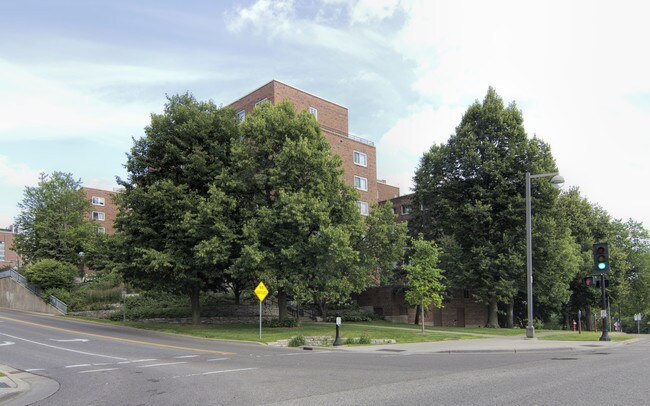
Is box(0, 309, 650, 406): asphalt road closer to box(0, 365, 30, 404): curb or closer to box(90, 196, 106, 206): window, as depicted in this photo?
box(0, 365, 30, 404): curb

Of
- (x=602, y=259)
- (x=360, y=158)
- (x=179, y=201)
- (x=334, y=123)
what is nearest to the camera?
(x=602, y=259)

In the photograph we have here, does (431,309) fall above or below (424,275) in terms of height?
below

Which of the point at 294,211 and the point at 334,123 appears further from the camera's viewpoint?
the point at 334,123

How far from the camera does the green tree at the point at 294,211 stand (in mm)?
26703

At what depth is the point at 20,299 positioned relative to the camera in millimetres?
53469

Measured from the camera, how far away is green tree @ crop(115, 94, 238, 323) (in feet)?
91.6

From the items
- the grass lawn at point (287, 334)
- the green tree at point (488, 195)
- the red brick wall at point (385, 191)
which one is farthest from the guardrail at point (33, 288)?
the red brick wall at point (385, 191)

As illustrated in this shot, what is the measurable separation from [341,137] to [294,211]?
27.2 metres

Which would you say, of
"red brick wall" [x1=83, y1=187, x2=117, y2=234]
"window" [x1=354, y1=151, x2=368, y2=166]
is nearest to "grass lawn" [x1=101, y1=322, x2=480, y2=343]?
"window" [x1=354, y1=151, x2=368, y2=166]

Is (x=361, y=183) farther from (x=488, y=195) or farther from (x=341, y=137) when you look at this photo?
(x=488, y=195)

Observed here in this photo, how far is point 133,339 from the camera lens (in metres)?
24.3

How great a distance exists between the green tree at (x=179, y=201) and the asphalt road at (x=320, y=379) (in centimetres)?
1049

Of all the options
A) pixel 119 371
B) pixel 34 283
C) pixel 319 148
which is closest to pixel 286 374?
pixel 119 371

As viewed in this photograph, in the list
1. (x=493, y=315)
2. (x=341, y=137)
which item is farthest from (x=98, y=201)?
(x=493, y=315)
